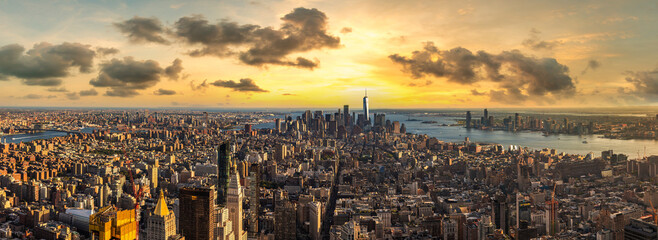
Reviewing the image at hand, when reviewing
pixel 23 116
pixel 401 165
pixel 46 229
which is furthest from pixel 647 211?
pixel 23 116

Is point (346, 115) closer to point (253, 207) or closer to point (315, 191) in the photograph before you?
point (315, 191)

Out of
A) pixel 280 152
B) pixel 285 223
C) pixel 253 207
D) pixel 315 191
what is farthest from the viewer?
pixel 280 152

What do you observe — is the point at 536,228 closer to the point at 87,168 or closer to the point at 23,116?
the point at 87,168

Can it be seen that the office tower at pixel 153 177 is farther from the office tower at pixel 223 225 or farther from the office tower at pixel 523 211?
the office tower at pixel 523 211

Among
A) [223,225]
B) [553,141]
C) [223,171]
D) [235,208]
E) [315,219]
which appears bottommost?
[315,219]

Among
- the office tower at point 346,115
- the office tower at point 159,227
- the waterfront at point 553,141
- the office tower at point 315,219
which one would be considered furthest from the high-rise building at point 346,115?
the office tower at point 159,227

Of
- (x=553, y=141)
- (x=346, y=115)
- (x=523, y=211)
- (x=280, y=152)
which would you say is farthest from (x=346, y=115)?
(x=523, y=211)
